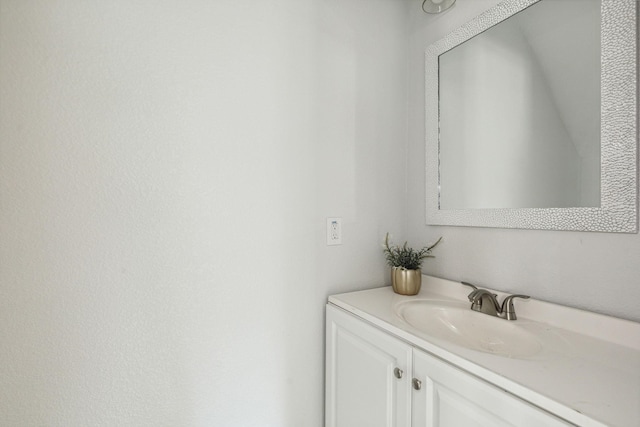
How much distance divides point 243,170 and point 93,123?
1.44 feet

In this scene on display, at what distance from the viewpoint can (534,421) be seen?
517mm

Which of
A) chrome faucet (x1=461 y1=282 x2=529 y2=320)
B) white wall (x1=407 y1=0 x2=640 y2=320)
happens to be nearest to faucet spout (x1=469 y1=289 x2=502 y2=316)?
chrome faucet (x1=461 y1=282 x2=529 y2=320)

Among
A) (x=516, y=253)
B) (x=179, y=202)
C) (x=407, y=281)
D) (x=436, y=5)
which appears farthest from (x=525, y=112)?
(x=179, y=202)

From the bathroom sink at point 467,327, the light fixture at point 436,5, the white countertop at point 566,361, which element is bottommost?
the bathroom sink at point 467,327

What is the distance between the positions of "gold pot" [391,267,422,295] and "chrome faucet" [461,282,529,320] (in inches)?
8.8

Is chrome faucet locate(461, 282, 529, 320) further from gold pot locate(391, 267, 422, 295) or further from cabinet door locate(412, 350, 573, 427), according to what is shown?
cabinet door locate(412, 350, 573, 427)

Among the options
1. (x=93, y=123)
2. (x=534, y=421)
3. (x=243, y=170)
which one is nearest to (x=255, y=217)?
(x=243, y=170)

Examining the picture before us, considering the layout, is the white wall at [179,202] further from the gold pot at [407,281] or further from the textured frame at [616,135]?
the textured frame at [616,135]

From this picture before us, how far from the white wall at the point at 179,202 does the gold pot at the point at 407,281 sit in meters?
0.15

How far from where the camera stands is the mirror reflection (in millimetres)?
815

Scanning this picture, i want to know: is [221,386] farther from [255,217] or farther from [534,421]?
[534,421]

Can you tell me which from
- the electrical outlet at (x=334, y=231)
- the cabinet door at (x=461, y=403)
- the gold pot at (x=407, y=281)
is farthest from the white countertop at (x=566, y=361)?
the electrical outlet at (x=334, y=231)

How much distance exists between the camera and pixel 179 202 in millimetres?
940

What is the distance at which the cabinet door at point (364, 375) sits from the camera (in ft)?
2.62
